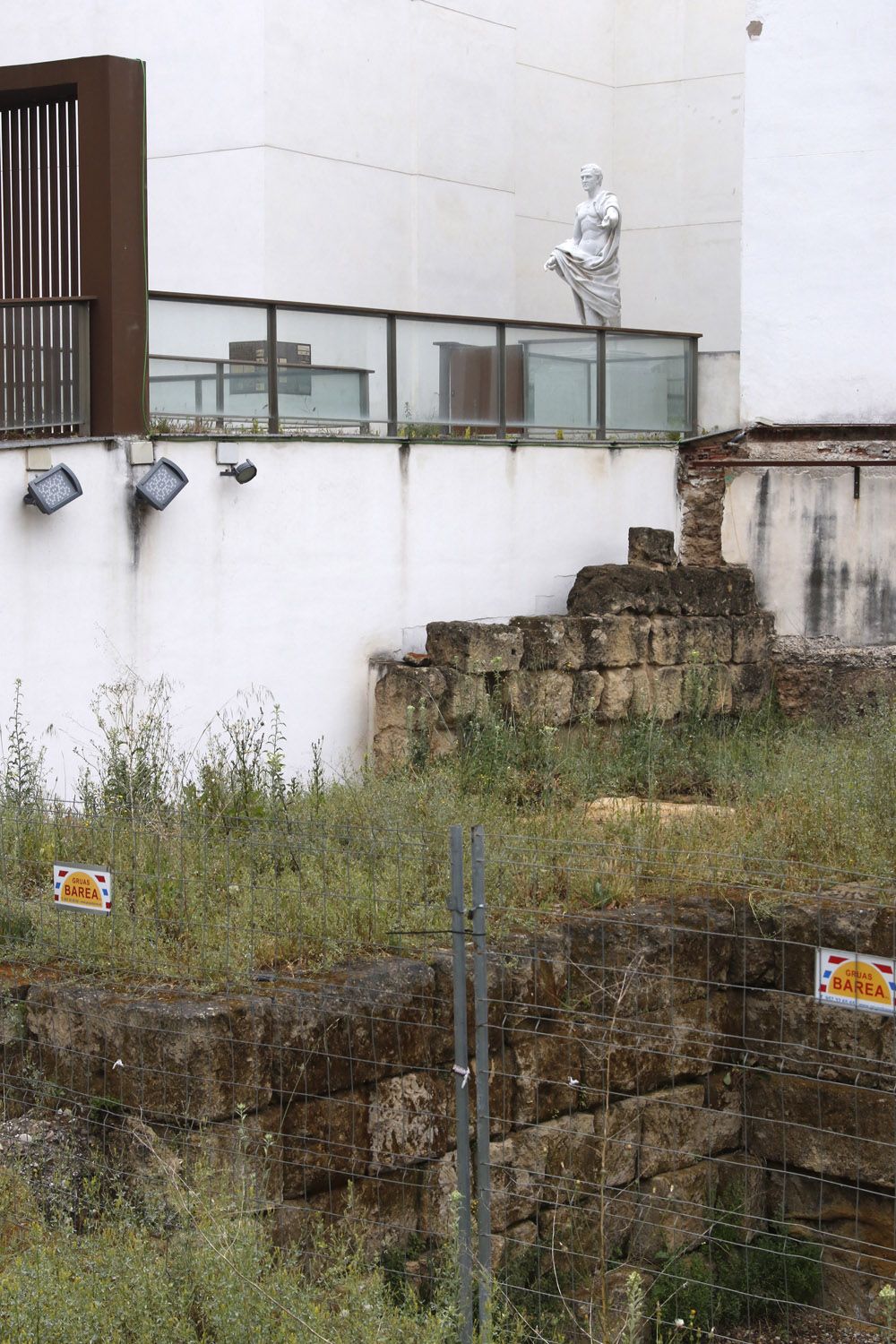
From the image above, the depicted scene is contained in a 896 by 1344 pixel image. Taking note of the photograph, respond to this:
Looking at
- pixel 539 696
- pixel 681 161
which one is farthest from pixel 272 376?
pixel 681 161

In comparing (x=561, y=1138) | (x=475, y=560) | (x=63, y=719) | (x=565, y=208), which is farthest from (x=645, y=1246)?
(x=565, y=208)

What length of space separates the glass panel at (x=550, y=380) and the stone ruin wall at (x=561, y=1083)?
6.72 m

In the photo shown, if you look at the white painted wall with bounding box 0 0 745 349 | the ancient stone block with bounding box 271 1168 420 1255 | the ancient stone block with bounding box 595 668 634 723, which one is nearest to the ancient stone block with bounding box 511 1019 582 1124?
the ancient stone block with bounding box 271 1168 420 1255

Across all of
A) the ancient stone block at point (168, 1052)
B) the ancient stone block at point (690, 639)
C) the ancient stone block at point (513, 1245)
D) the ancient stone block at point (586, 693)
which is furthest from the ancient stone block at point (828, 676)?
the ancient stone block at point (168, 1052)

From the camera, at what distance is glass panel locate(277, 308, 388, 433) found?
40.9 feet

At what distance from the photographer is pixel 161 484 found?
1125 cm

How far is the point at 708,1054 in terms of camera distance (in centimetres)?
834

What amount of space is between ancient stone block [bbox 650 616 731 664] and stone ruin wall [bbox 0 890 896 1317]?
5.48 metres

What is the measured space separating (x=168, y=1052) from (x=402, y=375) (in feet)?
25.7

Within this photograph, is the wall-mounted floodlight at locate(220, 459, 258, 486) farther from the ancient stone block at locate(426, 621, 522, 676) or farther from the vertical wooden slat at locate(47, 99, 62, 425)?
the ancient stone block at locate(426, 621, 522, 676)

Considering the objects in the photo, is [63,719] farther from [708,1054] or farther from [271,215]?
[271,215]

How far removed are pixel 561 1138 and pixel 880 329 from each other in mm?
9221

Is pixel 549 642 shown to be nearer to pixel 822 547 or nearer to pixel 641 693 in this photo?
pixel 641 693

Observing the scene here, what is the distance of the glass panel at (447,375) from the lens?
13297mm
